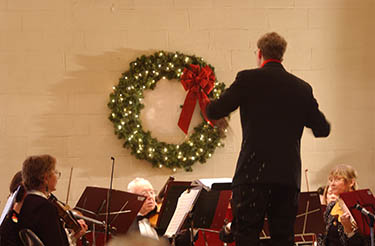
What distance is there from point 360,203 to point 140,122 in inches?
110

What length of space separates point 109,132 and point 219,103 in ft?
10.7

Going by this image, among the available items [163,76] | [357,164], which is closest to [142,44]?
[163,76]

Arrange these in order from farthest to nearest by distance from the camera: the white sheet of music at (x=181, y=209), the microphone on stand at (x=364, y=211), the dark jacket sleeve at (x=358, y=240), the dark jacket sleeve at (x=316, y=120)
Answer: the dark jacket sleeve at (x=358, y=240), the white sheet of music at (x=181, y=209), the microphone on stand at (x=364, y=211), the dark jacket sleeve at (x=316, y=120)

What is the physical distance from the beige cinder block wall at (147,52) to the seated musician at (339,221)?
1.62 metres

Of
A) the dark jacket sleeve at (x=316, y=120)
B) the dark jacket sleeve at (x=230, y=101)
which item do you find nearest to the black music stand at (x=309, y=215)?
the dark jacket sleeve at (x=316, y=120)

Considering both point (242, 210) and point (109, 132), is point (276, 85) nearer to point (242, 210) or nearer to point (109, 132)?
point (242, 210)

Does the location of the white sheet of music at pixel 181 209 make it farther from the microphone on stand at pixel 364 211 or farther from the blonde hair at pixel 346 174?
the blonde hair at pixel 346 174

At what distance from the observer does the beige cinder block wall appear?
628 cm

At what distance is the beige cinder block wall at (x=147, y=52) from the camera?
6.28 metres

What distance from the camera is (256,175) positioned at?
10.4 feet

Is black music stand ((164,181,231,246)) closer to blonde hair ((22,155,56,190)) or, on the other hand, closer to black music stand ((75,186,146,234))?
black music stand ((75,186,146,234))

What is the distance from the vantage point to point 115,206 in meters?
4.35

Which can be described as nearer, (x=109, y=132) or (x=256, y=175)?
(x=256, y=175)

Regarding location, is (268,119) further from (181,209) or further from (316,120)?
(181,209)
